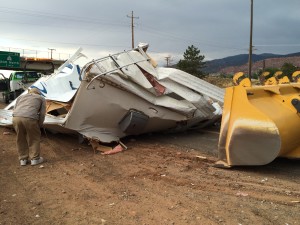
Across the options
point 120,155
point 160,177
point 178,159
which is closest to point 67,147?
point 120,155

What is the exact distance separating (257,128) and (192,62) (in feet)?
176

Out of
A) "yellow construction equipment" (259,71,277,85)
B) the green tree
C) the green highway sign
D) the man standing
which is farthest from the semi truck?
the green tree

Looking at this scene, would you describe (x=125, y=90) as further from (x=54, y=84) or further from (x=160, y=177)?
(x=160, y=177)

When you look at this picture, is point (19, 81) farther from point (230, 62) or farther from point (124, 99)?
point (230, 62)

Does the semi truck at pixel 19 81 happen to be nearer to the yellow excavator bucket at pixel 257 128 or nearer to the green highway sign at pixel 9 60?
the green highway sign at pixel 9 60

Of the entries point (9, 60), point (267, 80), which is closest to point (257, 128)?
point (267, 80)

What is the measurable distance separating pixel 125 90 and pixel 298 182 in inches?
163

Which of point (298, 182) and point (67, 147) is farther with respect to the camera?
point (67, 147)

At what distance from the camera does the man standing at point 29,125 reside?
23.6 ft

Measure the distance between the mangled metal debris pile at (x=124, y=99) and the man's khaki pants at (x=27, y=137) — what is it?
0.83 m

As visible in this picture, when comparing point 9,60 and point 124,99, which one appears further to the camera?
point 9,60

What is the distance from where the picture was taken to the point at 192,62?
192 feet

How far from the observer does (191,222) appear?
13.9 ft

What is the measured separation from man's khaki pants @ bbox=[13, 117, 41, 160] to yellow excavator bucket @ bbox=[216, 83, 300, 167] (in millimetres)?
3305
